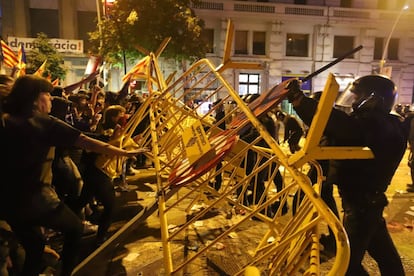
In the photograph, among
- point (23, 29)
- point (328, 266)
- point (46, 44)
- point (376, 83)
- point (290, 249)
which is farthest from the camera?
point (23, 29)

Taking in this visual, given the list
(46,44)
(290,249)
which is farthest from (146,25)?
(290,249)

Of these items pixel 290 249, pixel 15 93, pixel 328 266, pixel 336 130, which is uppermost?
pixel 15 93

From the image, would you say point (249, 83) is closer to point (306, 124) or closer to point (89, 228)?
point (89, 228)

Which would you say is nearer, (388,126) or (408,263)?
(388,126)

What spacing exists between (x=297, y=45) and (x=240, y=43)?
4.36m

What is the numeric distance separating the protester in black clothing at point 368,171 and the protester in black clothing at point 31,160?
184cm

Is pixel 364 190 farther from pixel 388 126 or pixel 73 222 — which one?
pixel 73 222

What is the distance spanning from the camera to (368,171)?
105 inches

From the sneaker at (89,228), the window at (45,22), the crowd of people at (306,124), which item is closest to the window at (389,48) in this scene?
the window at (45,22)

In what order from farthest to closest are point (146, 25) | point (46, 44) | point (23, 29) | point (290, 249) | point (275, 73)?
point (275, 73)
point (23, 29)
point (46, 44)
point (146, 25)
point (290, 249)

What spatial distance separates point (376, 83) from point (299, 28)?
25099 millimetres

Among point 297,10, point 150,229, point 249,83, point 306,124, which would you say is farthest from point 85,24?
point 306,124

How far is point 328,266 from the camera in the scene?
13.0 feet

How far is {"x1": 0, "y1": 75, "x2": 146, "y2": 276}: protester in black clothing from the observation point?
2604 mm
